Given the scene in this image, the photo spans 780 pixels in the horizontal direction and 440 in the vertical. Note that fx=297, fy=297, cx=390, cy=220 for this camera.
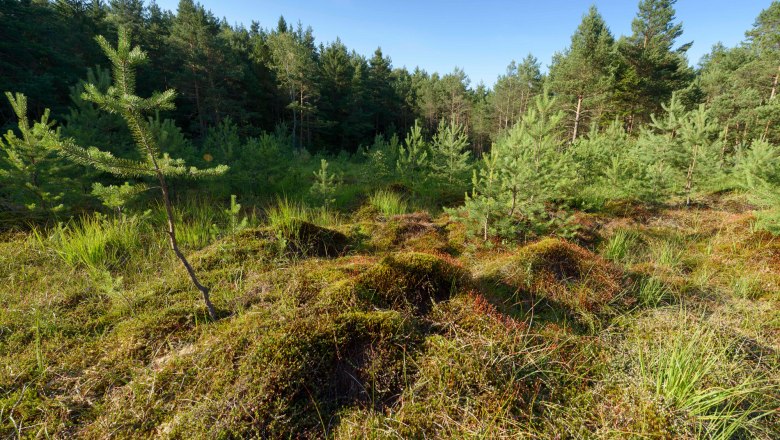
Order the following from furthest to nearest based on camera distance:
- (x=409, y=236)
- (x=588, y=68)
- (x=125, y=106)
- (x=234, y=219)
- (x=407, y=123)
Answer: (x=407, y=123) → (x=588, y=68) → (x=409, y=236) → (x=234, y=219) → (x=125, y=106)

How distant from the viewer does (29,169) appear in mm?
4527

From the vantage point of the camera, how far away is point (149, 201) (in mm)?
7086

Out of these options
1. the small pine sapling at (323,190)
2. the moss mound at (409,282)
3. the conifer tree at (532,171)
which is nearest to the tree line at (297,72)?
the conifer tree at (532,171)

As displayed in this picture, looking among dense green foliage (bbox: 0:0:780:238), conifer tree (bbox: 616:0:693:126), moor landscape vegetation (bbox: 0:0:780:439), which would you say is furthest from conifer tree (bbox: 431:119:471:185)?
conifer tree (bbox: 616:0:693:126)

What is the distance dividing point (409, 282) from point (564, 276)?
85.0 inches

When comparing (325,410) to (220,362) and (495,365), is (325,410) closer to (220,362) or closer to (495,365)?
(220,362)

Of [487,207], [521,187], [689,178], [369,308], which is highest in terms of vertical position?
[689,178]

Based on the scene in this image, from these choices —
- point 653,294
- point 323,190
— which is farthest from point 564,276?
point 323,190

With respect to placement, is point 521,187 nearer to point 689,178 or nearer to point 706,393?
point 706,393

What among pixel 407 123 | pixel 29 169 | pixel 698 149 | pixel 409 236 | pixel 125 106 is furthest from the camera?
pixel 407 123

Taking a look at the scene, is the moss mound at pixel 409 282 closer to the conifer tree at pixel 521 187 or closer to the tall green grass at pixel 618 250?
the conifer tree at pixel 521 187

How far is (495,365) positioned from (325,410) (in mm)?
1140

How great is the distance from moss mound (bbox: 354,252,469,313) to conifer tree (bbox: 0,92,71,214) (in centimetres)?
526

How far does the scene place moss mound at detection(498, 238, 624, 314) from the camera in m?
3.25
